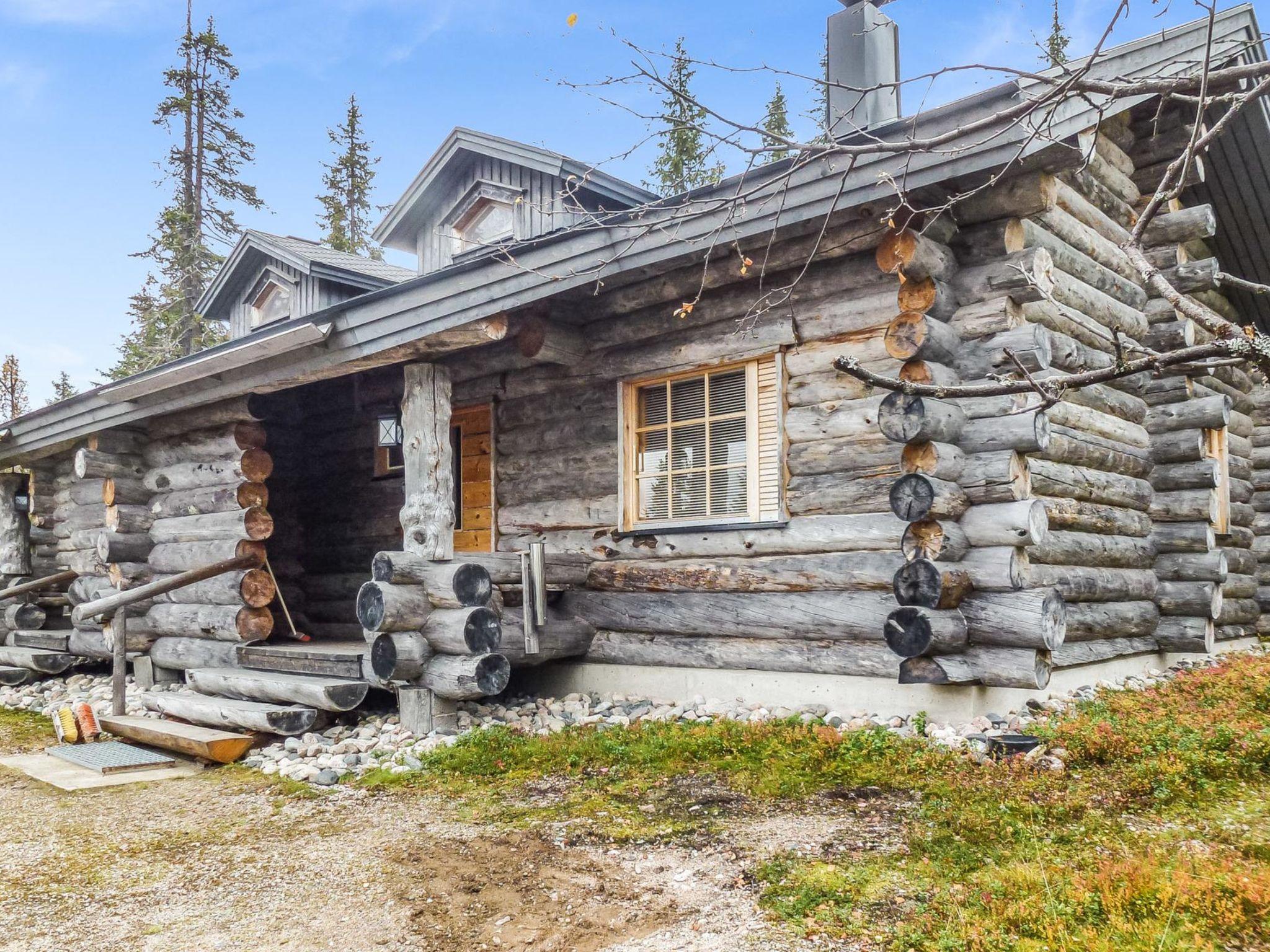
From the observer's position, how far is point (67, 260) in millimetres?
67312

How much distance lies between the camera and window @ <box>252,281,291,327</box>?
14016 millimetres

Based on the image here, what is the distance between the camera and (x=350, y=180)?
29.9 metres

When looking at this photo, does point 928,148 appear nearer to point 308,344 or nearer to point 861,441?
point 861,441

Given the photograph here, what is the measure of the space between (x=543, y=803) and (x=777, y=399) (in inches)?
138

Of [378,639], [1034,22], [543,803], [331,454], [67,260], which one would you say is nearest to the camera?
[1034,22]

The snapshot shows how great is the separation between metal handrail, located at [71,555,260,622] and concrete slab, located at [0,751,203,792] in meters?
1.49

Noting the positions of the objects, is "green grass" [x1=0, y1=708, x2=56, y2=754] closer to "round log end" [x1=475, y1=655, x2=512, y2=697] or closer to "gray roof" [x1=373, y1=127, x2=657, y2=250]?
"round log end" [x1=475, y1=655, x2=512, y2=697]

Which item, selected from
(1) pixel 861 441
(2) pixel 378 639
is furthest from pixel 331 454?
(1) pixel 861 441

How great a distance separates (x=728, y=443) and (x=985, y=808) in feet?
12.5

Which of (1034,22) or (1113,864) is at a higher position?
(1034,22)

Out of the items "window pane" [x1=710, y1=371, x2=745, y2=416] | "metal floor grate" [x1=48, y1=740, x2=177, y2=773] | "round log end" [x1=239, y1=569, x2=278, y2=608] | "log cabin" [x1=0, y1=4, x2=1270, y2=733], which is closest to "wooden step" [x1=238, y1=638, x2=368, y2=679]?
"log cabin" [x1=0, y1=4, x2=1270, y2=733]

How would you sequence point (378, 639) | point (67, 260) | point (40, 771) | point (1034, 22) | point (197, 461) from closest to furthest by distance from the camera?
1. point (1034, 22)
2. point (40, 771)
3. point (378, 639)
4. point (197, 461)
5. point (67, 260)

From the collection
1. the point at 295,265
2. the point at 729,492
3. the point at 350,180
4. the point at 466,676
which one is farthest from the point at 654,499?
the point at 350,180

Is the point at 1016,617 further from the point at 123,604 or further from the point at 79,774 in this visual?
the point at 123,604
